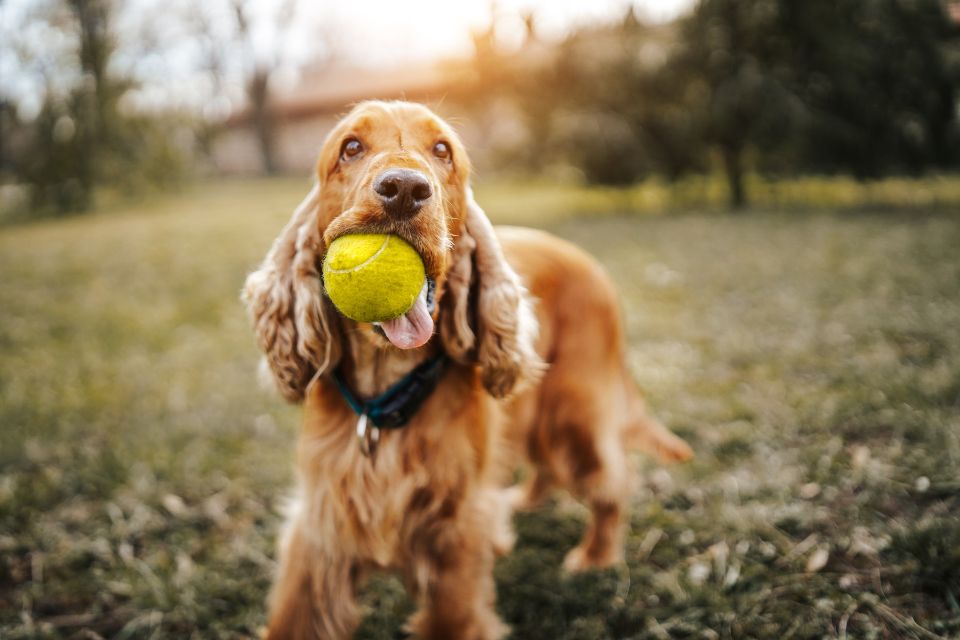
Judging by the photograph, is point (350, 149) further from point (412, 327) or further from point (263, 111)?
point (263, 111)

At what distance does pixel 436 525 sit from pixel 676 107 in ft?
34.8

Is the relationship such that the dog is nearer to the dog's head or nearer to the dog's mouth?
the dog's head

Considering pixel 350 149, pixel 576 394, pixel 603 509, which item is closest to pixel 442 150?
pixel 350 149

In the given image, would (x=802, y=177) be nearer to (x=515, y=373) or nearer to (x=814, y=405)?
(x=814, y=405)

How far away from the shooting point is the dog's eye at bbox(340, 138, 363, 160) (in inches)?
74.0

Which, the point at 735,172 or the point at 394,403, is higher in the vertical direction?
the point at 394,403

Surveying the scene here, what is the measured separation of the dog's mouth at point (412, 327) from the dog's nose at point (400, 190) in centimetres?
19

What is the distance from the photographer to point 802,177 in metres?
10.7

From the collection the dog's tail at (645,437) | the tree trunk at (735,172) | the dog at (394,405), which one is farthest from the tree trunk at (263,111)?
the dog at (394,405)

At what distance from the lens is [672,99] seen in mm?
11094

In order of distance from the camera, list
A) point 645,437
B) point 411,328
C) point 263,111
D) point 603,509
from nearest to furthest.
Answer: point 411,328, point 603,509, point 645,437, point 263,111

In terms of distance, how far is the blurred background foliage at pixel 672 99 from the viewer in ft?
31.2

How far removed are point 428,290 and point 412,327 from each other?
0.43 ft

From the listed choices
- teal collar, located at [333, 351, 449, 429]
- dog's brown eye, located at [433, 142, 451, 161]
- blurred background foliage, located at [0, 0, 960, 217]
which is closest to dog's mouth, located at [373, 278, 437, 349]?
teal collar, located at [333, 351, 449, 429]
